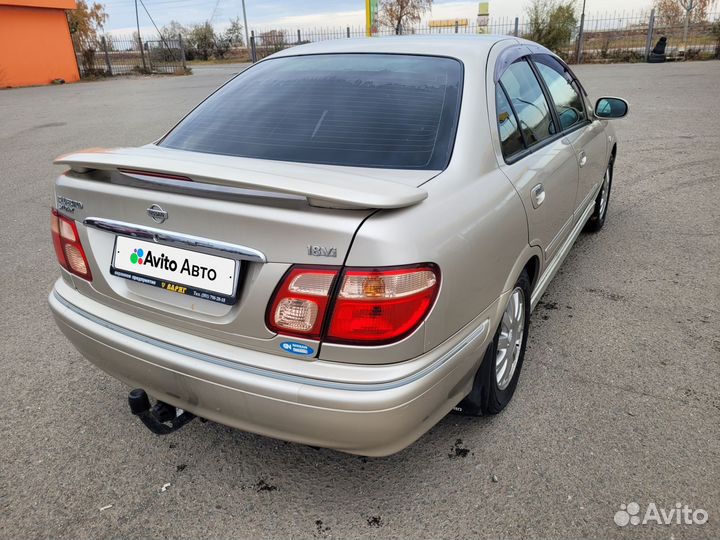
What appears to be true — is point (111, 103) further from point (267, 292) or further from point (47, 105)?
point (267, 292)

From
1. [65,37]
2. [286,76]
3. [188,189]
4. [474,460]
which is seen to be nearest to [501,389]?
[474,460]

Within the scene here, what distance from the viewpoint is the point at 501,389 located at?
Result: 239cm

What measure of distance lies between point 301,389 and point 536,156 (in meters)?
1.60

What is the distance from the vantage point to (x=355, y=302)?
5.13 feet

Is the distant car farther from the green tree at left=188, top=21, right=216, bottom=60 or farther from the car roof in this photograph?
the green tree at left=188, top=21, right=216, bottom=60

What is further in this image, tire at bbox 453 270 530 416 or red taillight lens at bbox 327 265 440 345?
tire at bbox 453 270 530 416

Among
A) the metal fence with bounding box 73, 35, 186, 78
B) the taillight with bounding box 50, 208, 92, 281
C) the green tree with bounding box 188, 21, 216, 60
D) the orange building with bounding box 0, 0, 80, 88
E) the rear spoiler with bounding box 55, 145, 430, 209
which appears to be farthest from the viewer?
the green tree with bounding box 188, 21, 216, 60

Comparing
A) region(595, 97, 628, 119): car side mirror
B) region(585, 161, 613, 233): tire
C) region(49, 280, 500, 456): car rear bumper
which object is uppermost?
A: region(595, 97, 628, 119): car side mirror

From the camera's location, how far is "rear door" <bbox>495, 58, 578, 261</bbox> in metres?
2.31

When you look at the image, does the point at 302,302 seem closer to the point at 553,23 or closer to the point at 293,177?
the point at 293,177

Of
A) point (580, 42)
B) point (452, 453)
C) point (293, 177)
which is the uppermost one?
point (580, 42)

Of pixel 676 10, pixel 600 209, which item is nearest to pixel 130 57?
pixel 600 209

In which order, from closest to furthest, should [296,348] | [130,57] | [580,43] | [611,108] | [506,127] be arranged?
[296,348]
[506,127]
[611,108]
[580,43]
[130,57]

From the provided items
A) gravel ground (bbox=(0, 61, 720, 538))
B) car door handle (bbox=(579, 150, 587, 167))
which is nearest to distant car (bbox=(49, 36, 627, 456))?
gravel ground (bbox=(0, 61, 720, 538))
